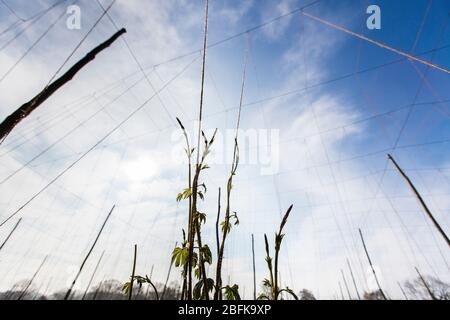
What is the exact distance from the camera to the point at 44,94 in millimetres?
4449

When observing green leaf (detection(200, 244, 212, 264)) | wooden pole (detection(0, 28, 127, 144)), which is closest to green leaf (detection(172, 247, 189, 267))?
green leaf (detection(200, 244, 212, 264))

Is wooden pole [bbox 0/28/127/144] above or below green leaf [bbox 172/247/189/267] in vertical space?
above

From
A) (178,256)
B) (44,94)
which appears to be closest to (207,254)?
(178,256)

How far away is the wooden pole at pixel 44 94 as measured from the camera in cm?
410

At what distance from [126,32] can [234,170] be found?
20.4 ft

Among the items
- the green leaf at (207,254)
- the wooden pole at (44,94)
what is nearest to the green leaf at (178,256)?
the green leaf at (207,254)

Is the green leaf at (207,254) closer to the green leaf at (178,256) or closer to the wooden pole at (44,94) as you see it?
the green leaf at (178,256)

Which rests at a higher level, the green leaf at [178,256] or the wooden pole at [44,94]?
the wooden pole at [44,94]

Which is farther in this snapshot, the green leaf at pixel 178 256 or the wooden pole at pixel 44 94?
the wooden pole at pixel 44 94

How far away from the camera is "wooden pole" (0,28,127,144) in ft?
13.4

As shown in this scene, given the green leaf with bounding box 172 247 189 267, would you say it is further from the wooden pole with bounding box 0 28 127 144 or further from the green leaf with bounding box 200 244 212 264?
the wooden pole with bounding box 0 28 127 144

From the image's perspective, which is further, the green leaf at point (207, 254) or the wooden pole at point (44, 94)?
the wooden pole at point (44, 94)
